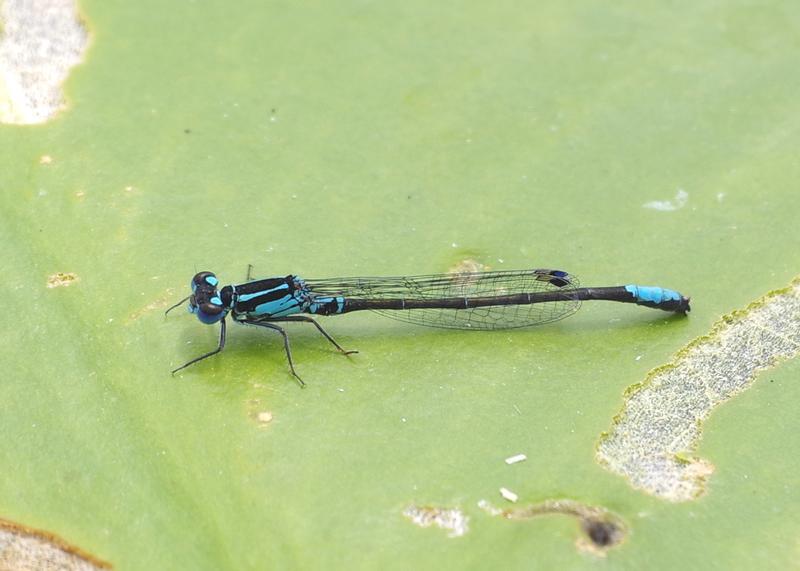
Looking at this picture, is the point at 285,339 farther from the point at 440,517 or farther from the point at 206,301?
the point at 440,517

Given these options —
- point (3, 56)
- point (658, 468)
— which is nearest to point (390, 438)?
point (658, 468)

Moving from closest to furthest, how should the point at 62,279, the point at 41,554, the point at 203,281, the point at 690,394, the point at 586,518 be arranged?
the point at 41,554, the point at 586,518, the point at 690,394, the point at 203,281, the point at 62,279

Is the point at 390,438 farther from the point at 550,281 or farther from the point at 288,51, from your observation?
the point at 288,51

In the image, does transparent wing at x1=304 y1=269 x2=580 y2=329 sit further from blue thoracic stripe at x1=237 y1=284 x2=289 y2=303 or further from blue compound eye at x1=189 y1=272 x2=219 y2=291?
blue compound eye at x1=189 y1=272 x2=219 y2=291

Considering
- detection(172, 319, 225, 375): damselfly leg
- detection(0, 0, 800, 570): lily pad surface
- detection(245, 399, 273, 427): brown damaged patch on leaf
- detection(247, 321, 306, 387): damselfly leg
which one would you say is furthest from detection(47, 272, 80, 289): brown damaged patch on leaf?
detection(245, 399, 273, 427): brown damaged patch on leaf

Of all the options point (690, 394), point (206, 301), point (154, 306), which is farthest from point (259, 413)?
point (690, 394)

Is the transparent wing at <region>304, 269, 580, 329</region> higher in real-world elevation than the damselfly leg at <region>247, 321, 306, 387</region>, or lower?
higher

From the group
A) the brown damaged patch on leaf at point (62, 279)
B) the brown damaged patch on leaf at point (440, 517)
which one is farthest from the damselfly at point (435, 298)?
the brown damaged patch on leaf at point (440, 517)
